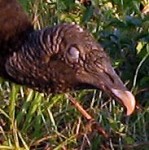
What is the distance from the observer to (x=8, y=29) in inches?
218

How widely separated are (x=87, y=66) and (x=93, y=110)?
3.48 feet

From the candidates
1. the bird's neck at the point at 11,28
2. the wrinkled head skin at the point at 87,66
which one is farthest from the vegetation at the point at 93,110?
the wrinkled head skin at the point at 87,66

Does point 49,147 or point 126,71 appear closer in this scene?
point 49,147

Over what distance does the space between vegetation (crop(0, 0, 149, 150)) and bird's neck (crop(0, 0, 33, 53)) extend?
70 centimetres

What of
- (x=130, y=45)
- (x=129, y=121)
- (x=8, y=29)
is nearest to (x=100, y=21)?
(x=130, y=45)

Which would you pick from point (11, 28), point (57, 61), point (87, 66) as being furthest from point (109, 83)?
point (11, 28)

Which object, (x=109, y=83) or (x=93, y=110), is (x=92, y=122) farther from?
(x=109, y=83)

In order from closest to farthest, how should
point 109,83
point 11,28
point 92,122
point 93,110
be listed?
point 109,83
point 11,28
point 92,122
point 93,110

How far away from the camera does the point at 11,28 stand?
218 inches

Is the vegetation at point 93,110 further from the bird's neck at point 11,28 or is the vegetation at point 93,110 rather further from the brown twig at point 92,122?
the bird's neck at point 11,28

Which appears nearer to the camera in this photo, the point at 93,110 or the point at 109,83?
the point at 109,83

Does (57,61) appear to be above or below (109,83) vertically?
above

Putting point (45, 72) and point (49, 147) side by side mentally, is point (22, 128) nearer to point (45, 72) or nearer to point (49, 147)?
point (49, 147)

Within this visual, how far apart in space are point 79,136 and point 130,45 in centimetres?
78
